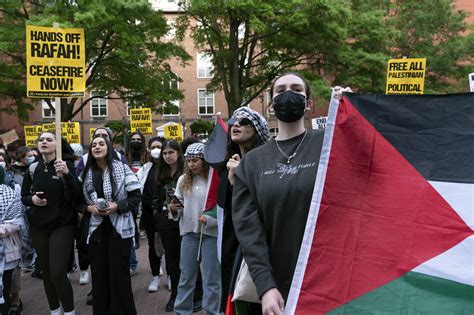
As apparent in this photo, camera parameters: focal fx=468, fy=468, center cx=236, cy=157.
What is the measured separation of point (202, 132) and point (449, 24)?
64.6ft

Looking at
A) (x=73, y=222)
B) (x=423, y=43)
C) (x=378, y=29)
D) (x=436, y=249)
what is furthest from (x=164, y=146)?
(x=423, y=43)

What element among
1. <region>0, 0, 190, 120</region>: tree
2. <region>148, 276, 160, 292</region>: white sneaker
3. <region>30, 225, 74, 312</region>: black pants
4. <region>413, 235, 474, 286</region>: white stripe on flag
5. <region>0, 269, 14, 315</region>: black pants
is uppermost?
<region>0, 0, 190, 120</region>: tree

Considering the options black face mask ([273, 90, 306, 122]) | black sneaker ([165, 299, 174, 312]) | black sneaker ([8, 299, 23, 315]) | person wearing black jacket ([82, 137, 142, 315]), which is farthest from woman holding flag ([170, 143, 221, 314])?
black sneaker ([8, 299, 23, 315])

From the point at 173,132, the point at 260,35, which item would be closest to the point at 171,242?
the point at 173,132

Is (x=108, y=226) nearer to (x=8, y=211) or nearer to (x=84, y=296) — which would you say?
(x=8, y=211)

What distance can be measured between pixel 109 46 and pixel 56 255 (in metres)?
17.5

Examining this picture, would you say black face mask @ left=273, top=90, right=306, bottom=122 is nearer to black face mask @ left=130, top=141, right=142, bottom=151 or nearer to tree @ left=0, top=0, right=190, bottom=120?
black face mask @ left=130, top=141, right=142, bottom=151

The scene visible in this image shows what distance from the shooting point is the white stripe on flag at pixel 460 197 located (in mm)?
2117

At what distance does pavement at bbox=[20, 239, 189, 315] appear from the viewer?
5.92 meters

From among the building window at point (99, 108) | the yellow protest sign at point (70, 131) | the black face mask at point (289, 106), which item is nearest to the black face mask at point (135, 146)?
the black face mask at point (289, 106)

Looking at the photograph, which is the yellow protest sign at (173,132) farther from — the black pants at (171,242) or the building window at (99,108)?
the building window at (99,108)

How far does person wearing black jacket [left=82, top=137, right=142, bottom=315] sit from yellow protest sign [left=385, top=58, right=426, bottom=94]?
7323 mm

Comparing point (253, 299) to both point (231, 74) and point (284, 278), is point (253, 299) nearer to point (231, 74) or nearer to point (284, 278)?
point (284, 278)

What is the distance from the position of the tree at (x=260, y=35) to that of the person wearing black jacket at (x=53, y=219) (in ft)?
45.7
